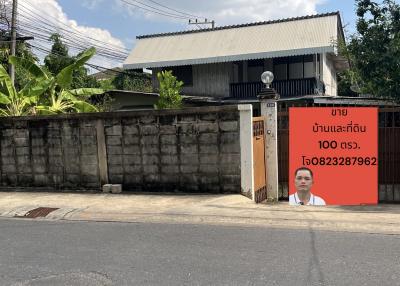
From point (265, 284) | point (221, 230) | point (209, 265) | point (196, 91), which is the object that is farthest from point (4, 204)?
point (196, 91)

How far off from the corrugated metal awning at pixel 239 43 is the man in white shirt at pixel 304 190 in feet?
29.2

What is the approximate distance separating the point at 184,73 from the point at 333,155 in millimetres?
12917

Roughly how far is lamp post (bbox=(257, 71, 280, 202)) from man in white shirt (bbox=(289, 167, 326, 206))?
428 millimetres

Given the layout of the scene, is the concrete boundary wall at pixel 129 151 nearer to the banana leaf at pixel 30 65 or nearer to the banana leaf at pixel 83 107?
the banana leaf at pixel 30 65

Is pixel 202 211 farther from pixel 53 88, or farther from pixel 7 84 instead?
pixel 7 84

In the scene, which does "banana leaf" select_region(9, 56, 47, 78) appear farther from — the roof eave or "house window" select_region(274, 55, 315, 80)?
"house window" select_region(274, 55, 315, 80)

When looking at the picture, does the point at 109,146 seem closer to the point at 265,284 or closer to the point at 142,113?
the point at 142,113

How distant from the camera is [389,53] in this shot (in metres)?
11.0

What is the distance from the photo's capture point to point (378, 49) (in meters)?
11.4

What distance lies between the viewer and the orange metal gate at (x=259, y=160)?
8805 millimetres

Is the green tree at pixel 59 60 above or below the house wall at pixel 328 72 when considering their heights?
above

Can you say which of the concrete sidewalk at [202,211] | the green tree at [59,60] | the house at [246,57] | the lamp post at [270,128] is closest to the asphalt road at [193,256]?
the concrete sidewalk at [202,211]

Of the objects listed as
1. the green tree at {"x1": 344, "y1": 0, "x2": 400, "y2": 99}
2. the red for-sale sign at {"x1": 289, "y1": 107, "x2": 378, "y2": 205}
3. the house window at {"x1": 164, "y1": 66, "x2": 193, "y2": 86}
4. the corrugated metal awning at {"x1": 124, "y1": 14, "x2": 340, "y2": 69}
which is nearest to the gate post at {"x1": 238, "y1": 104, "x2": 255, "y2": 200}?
the red for-sale sign at {"x1": 289, "y1": 107, "x2": 378, "y2": 205}

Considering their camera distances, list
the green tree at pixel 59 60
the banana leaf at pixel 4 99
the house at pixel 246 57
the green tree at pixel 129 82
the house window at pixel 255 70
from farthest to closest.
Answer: the green tree at pixel 129 82
the green tree at pixel 59 60
the house window at pixel 255 70
the house at pixel 246 57
the banana leaf at pixel 4 99
